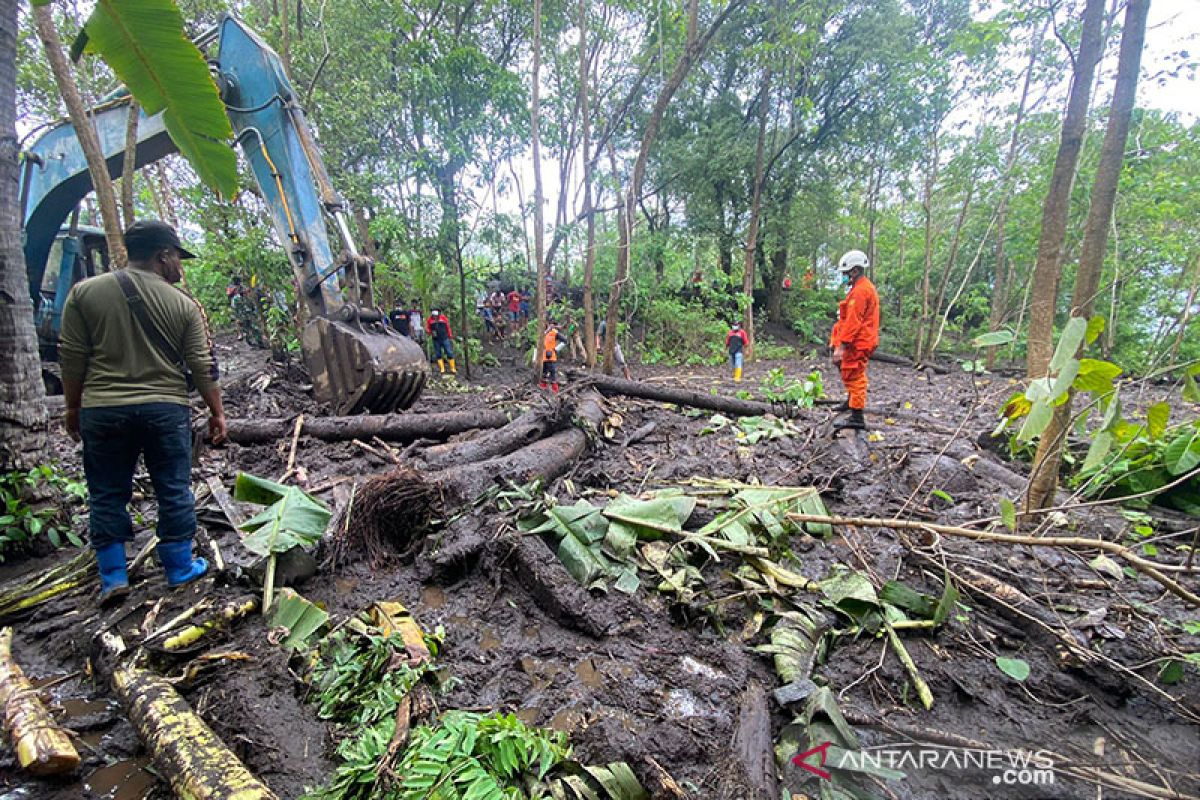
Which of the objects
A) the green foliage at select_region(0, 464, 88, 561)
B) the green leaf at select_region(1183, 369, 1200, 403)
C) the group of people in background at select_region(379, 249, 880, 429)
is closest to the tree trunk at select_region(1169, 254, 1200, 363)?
the green leaf at select_region(1183, 369, 1200, 403)

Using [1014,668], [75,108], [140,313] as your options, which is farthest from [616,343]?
[1014,668]

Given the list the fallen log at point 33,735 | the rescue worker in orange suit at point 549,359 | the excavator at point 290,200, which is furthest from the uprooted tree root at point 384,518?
the rescue worker in orange suit at point 549,359

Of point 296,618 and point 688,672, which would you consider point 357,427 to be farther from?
point 688,672

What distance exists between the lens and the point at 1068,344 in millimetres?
1777

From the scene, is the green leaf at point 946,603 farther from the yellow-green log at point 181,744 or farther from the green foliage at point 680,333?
the green foliage at point 680,333

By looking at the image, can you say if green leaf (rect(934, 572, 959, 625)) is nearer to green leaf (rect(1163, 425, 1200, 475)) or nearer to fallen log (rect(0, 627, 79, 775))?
green leaf (rect(1163, 425, 1200, 475))

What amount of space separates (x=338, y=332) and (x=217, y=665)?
13.2ft

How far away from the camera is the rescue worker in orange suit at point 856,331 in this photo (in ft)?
17.1

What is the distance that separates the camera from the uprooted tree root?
2982mm

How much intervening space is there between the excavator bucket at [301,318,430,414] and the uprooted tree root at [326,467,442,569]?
2304 millimetres

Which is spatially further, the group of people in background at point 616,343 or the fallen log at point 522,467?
the group of people in background at point 616,343

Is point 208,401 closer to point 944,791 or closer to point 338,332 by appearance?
point 338,332

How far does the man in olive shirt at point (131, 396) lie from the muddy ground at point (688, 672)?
0.91 ft

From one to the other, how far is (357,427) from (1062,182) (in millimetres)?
6379
